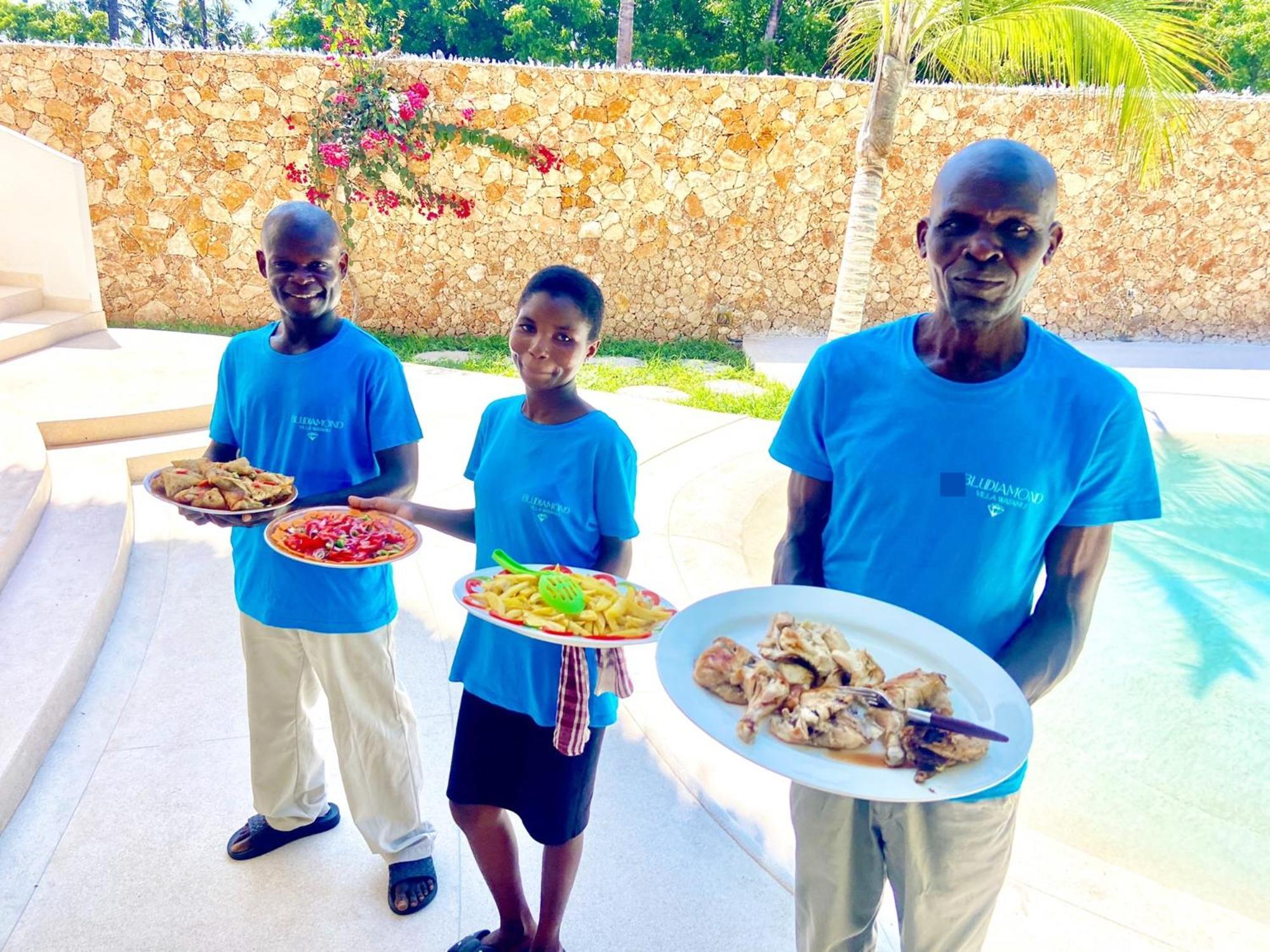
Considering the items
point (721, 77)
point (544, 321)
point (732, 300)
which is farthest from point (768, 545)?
point (721, 77)

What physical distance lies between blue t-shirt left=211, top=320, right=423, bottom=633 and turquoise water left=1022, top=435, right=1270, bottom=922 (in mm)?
2842

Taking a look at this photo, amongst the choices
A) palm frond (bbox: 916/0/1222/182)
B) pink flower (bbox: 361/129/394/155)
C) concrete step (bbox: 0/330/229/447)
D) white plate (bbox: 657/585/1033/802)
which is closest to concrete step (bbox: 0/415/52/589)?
concrete step (bbox: 0/330/229/447)

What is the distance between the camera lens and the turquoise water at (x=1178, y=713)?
11.5 feet

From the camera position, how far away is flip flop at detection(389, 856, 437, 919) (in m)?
2.48

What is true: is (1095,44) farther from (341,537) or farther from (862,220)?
(341,537)

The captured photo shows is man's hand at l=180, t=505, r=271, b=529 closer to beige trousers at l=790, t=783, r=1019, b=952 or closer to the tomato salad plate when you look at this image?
the tomato salad plate

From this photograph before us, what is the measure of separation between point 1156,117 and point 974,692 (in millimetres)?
7178

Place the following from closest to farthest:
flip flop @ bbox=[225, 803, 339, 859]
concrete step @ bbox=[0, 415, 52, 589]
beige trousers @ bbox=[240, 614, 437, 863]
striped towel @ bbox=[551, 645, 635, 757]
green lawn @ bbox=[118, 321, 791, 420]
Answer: striped towel @ bbox=[551, 645, 635, 757], beige trousers @ bbox=[240, 614, 437, 863], flip flop @ bbox=[225, 803, 339, 859], concrete step @ bbox=[0, 415, 52, 589], green lawn @ bbox=[118, 321, 791, 420]

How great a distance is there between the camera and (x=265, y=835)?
8.72ft

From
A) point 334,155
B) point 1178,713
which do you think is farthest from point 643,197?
point 1178,713

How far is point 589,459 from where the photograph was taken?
1.96m

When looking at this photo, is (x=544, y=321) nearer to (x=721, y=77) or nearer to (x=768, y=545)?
(x=768, y=545)

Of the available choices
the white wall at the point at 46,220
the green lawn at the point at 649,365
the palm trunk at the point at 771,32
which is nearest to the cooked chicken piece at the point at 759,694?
the green lawn at the point at 649,365

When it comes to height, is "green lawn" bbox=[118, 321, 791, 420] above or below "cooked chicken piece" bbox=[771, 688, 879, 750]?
below
